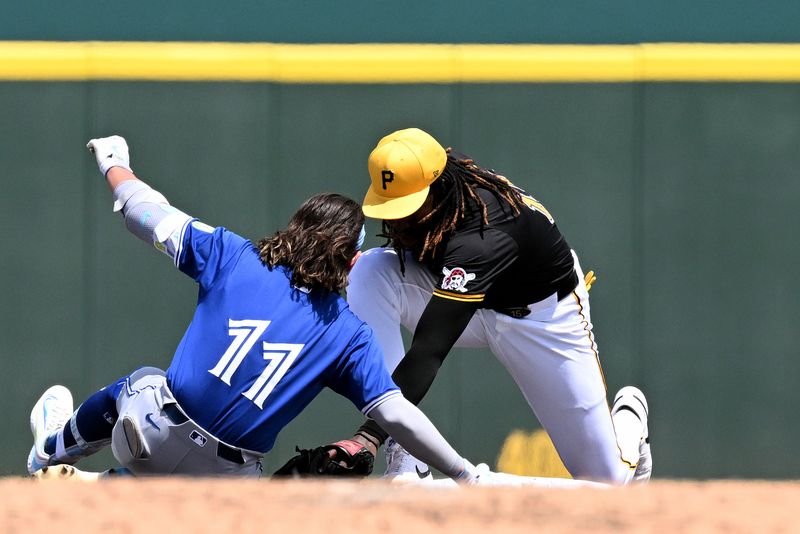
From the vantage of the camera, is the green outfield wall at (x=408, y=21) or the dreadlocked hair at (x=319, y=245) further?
the green outfield wall at (x=408, y=21)

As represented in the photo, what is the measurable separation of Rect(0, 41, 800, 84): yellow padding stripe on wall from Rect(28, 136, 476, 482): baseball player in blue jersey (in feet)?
5.03

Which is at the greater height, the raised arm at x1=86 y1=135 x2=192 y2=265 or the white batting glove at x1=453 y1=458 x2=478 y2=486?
the raised arm at x1=86 y1=135 x2=192 y2=265

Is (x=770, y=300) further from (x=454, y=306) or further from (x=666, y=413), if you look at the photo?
(x=454, y=306)

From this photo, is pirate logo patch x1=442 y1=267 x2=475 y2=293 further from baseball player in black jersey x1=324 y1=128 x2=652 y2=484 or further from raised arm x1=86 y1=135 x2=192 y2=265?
raised arm x1=86 y1=135 x2=192 y2=265

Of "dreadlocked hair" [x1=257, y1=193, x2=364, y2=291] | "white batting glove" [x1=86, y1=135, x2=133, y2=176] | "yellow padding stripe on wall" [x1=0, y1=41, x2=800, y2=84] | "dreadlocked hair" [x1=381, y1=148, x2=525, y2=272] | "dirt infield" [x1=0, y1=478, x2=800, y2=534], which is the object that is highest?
"yellow padding stripe on wall" [x1=0, y1=41, x2=800, y2=84]

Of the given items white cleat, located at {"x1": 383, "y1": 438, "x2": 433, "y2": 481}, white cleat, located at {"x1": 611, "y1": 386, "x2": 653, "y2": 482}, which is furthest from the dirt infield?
white cleat, located at {"x1": 611, "y1": 386, "x2": 653, "y2": 482}

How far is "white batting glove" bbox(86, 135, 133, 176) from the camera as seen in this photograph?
4.46 meters

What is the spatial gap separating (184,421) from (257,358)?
0.28 metres

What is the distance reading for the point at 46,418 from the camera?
4934 millimetres

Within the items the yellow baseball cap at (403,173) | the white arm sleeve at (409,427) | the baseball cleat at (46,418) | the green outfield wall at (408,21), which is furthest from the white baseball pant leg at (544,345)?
the green outfield wall at (408,21)

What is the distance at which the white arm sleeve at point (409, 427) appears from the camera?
395cm

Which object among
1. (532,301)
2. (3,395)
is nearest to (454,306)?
(532,301)

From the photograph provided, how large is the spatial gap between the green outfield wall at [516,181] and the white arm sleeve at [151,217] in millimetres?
1342

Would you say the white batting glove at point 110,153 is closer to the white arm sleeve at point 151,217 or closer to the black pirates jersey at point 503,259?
the white arm sleeve at point 151,217
